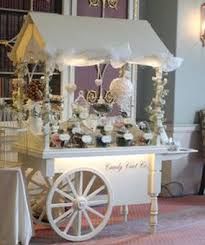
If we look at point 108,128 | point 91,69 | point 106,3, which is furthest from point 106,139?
point 106,3

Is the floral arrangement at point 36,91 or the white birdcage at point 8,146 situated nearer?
the floral arrangement at point 36,91

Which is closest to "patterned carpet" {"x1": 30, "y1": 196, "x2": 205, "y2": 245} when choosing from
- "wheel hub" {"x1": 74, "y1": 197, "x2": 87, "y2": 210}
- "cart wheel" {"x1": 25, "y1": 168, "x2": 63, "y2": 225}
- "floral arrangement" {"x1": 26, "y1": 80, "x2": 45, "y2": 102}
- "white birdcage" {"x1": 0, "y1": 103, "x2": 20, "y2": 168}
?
"cart wheel" {"x1": 25, "y1": 168, "x2": 63, "y2": 225}

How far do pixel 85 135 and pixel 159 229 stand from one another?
4.11 feet

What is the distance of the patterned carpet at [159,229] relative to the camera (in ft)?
15.9

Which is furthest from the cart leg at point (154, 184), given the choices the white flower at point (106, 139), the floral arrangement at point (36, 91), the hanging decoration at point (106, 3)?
the hanging decoration at point (106, 3)

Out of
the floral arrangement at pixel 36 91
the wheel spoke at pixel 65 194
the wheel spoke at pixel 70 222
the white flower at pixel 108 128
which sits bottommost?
the wheel spoke at pixel 70 222

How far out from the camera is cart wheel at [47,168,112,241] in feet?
15.3

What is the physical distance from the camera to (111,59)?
4652 mm

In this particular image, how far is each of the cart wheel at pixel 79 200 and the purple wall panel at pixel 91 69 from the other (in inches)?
55.2

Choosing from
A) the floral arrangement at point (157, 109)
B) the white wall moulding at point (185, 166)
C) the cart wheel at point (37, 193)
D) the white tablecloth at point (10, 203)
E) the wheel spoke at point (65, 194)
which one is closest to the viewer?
the white tablecloth at point (10, 203)

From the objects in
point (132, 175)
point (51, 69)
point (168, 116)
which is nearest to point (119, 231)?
point (132, 175)

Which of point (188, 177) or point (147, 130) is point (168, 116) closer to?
point (188, 177)

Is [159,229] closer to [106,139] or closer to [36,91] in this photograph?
[106,139]

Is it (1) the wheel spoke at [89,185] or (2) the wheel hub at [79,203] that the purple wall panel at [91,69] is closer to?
(1) the wheel spoke at [89,185]
